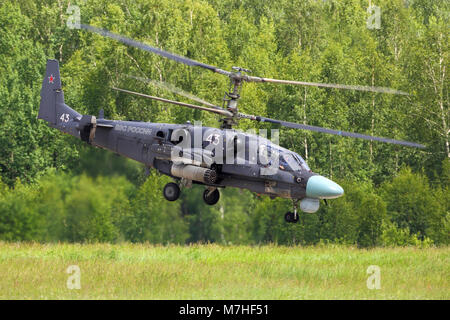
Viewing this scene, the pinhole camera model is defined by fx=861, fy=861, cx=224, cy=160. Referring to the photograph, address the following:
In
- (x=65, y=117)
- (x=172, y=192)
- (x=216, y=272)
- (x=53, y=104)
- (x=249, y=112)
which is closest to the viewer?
(x=216, y=272)

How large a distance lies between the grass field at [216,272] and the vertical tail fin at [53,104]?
14.7 ft

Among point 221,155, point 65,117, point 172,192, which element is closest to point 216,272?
point 221,155

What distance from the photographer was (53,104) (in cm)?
3077

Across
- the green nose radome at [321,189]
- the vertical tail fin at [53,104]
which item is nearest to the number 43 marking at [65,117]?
the vertical tail fin at [53,104]

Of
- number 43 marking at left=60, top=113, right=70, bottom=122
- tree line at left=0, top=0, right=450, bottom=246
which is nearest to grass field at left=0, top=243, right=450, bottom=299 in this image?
tree line at left=0, top=0, right=450, bottom=246

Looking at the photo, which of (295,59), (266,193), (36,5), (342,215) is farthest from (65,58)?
(266,193)

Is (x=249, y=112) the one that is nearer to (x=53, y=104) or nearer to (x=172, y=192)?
(x=53, y=104)

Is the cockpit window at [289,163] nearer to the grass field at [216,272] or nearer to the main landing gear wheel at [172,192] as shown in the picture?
the grass field at [216,272]

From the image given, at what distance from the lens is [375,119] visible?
5431cm

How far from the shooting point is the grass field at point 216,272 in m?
21.6

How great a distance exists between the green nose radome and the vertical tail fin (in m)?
9.16

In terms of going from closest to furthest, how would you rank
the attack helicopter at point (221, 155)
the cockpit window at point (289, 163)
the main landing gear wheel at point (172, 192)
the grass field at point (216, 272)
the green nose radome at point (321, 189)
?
the grass field at point (216, 272)
the green nose radome at point (321, 189)
the attack helicopter at point (221, 155)
the cockpit window at point (289, 163)
the main landing gear wheel at point (172, 192)

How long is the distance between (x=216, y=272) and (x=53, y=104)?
9916mm

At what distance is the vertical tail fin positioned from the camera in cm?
3017
